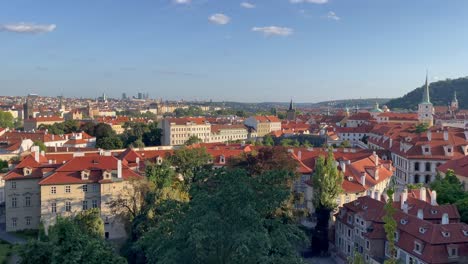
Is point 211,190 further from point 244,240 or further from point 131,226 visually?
point 131,226

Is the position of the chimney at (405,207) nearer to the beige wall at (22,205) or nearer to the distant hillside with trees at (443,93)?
the beige wall at (22,205)

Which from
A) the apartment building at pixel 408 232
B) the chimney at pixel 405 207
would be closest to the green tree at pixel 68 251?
the apartment building at pixel 408 232

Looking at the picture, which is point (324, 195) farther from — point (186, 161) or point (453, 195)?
point (186, 161)

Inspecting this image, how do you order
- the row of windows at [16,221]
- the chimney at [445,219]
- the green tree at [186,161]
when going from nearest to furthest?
the chimney at [445,219] → the row of windows at [16,221] → the green tree at [186,161]

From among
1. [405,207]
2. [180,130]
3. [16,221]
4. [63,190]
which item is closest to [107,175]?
[63,190]

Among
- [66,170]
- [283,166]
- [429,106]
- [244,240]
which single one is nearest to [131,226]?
[66,170]

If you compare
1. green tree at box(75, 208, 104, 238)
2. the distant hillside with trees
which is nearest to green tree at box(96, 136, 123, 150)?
green tree at box(75, 208, 104, 238)
